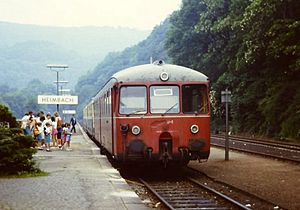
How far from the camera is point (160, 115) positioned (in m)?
15.2

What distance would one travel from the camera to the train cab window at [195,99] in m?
15.6

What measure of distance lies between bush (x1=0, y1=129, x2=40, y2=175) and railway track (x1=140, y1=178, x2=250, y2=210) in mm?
3066

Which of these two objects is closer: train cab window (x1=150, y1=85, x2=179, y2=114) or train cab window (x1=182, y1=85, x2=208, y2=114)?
train cab window (x1=150, y1=85, x2=179, y2=114)

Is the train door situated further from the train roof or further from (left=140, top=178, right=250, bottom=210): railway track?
(left=140, top=178, right=250, bottom=210): railway track

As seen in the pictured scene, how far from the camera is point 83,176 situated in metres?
14.4

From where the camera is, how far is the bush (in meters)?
14.1

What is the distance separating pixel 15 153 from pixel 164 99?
4.16m

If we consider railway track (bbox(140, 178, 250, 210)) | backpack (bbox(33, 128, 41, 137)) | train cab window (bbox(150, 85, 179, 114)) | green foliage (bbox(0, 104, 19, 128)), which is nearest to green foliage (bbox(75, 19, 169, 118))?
backpack (bbox(33, 128, 41, 137))

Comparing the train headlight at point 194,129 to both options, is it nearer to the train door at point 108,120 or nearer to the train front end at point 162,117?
the train front end at point 162,117


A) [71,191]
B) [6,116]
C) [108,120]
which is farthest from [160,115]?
[6,116]

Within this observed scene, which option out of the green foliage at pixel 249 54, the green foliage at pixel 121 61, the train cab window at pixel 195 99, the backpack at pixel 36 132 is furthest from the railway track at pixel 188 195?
the green foliage at pixel 121 61

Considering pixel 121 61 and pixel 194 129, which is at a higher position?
pixel 121 61

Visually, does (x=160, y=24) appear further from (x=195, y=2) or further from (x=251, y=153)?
(x=251, y=153)

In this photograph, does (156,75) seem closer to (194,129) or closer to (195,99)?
(195,99)
